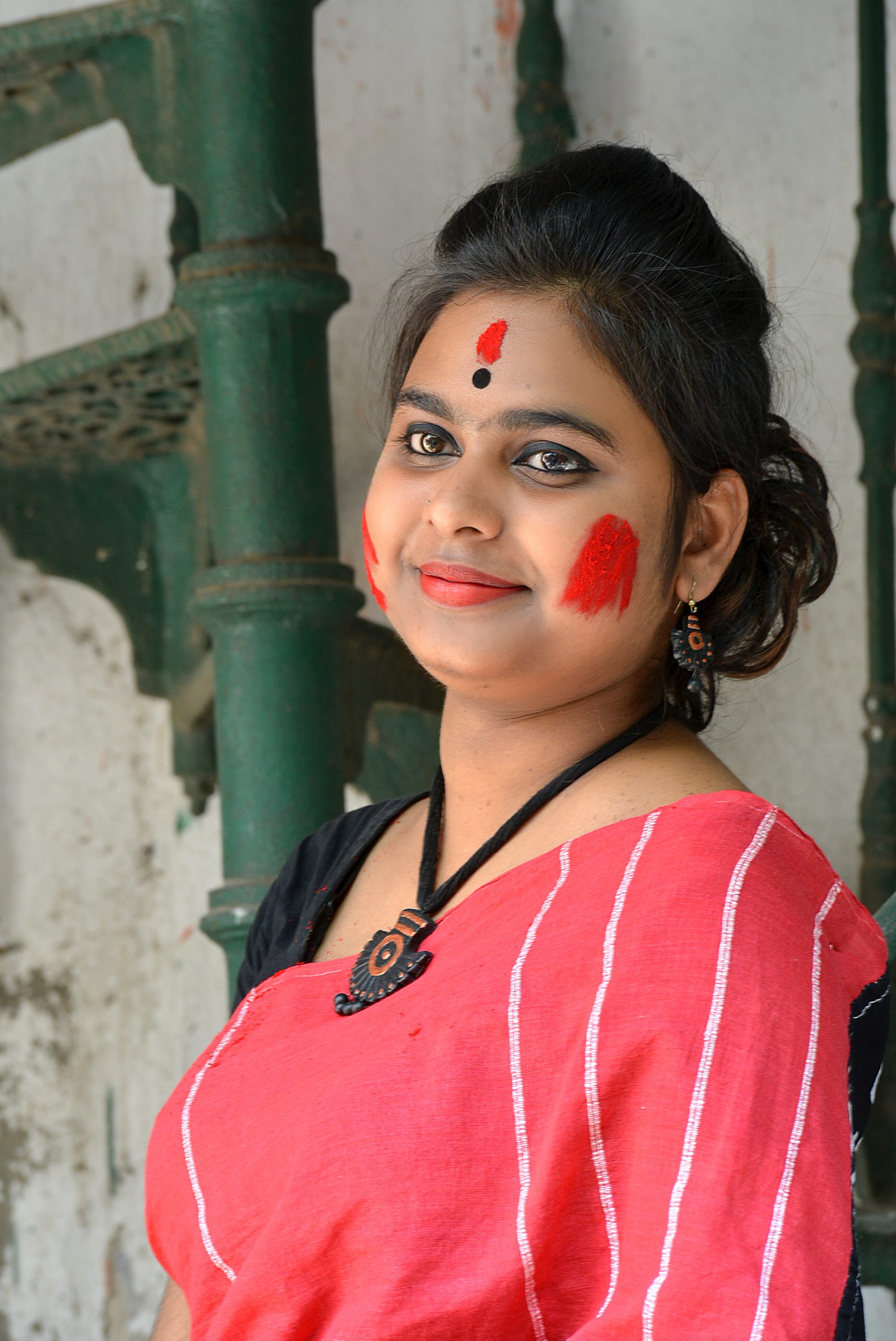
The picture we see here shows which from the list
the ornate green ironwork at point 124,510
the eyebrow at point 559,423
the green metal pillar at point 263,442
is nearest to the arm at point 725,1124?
the eyebrow at point 559,423

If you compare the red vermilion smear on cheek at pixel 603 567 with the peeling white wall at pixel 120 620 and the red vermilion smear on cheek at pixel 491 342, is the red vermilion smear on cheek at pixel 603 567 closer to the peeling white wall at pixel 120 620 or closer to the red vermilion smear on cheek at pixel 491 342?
the red vermilion smear on cheek at pixel 491 342

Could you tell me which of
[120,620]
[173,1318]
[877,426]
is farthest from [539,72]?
[173,1318]

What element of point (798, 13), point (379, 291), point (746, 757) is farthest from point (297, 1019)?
point (798, 13)

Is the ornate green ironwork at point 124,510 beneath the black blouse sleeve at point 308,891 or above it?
above

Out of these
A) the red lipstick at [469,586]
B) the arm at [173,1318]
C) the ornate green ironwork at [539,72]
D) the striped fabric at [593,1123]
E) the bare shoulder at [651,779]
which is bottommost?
the arm at [173,1318]

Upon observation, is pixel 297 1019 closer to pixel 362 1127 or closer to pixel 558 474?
pixel 362 1127

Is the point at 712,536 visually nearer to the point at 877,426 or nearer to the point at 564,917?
the point at 564,917

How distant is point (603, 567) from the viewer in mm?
1263

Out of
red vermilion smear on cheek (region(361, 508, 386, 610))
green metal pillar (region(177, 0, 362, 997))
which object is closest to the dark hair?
red vermilion smear on cheek (region(361, 508, 386, 610))

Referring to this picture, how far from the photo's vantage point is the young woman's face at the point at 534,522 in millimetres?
1260

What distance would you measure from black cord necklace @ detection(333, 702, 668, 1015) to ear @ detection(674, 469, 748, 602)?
0.12 m

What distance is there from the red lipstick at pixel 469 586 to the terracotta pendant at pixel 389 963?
0.29m

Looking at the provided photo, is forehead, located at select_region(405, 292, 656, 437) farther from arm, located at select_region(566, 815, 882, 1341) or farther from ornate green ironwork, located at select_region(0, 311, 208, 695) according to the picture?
ornate green ironwork, located at select_region(0, 311, 208, 695)

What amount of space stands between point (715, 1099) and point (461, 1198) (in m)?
0.22
